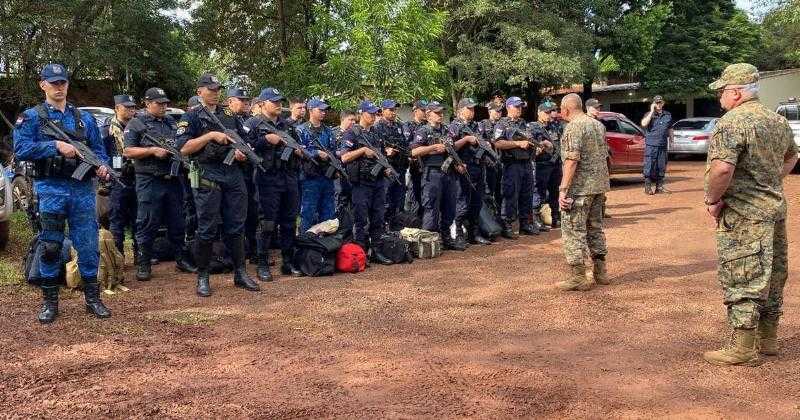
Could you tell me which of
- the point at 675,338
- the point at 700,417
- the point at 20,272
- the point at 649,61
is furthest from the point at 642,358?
the point at 649,61

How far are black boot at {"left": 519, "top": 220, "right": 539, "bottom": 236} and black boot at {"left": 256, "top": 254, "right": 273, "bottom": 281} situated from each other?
4.04m

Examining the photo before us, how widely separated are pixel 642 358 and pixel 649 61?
23.1 m

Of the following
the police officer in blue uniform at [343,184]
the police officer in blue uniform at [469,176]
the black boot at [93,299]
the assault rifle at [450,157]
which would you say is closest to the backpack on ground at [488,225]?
the police officer in blue uniform at [469,176]

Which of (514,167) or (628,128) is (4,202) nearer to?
(514,167)

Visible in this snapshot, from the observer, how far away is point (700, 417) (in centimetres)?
343

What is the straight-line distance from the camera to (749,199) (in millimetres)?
4070

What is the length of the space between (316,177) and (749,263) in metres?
5.02

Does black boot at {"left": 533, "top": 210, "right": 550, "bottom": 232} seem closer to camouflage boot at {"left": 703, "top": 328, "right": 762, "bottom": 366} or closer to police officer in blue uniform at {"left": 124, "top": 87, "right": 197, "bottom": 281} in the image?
police officer in blue uniform at {"left": 124, "top": 87, "right": 197, "bottom": 281}

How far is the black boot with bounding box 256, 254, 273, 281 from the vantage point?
6766 millimetres

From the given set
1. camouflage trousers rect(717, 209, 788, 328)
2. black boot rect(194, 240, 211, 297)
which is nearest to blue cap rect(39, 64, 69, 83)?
black boot rect(194, 240, 211, 297)

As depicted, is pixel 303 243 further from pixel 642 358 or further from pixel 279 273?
pixel 642 358

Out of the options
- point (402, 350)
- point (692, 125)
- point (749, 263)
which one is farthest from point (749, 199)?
point (692, 125)

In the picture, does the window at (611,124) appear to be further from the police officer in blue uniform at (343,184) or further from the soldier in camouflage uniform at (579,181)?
the soldier in camouflage uniform at (579,181)

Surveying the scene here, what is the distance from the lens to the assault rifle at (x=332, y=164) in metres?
7.43
